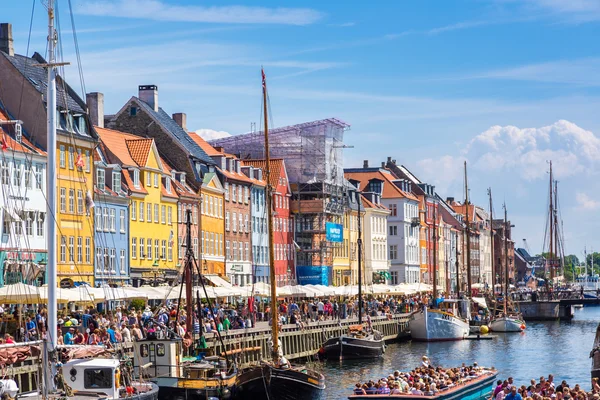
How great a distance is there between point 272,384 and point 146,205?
3883cm

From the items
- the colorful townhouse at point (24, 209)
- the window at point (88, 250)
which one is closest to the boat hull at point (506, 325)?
the window at point (88, 250)

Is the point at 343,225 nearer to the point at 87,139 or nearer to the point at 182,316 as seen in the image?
the point at 87,139

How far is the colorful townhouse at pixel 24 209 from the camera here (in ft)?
209

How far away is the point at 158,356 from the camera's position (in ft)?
147

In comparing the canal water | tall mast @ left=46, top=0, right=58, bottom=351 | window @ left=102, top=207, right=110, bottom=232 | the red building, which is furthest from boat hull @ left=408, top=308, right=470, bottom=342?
tall mast @ left=46, top=0, right=58, bottom=351

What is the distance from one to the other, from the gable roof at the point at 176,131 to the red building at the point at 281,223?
1135 centimetres

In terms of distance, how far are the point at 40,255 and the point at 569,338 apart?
153ft

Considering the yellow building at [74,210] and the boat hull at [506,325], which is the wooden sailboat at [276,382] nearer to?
the yellow building at [74,210]

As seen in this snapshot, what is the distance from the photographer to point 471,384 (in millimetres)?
50031

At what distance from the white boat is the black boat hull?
45.5m

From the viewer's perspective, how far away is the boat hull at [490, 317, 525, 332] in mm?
103019

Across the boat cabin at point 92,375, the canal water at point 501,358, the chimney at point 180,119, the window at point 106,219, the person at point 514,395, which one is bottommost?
the canal water at point 501,358

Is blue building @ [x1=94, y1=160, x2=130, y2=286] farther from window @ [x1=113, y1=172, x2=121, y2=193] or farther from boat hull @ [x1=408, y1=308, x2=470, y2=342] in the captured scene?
boat hull @ [x1=408, y1=308, x2=470, y2=342]

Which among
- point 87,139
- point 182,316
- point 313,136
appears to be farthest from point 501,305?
point 182,316
